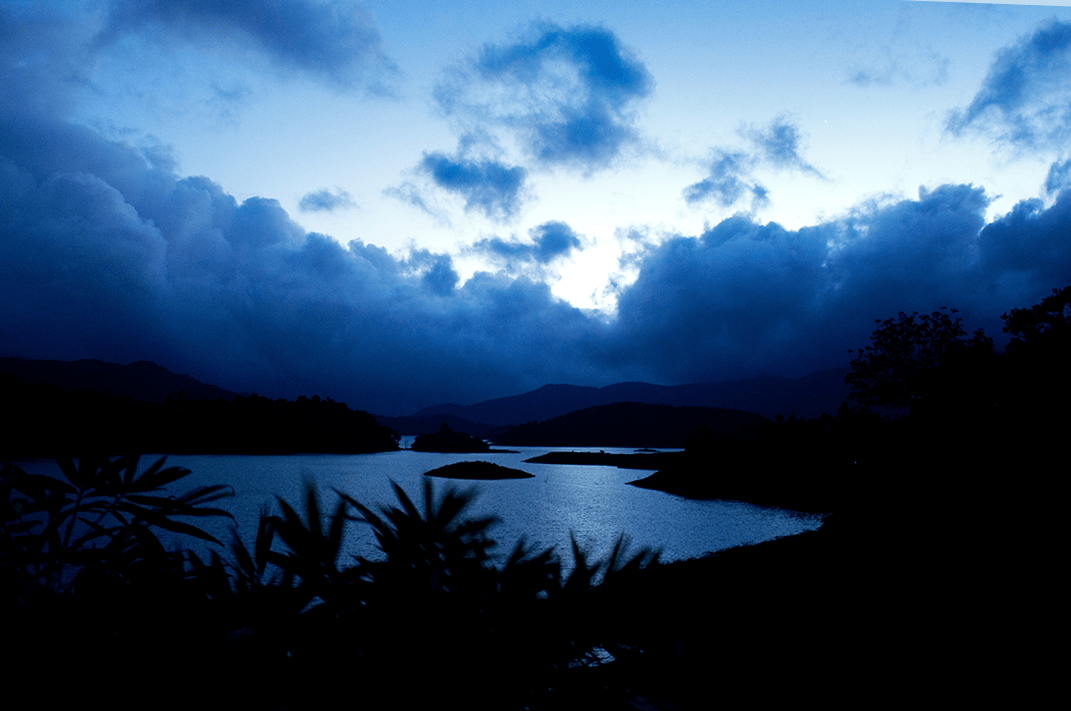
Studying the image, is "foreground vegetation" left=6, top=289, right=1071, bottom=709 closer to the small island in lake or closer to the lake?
the lake

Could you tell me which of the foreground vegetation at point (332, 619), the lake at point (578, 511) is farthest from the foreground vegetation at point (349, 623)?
the lake at point (578, 511)

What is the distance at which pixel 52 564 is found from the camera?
2871mm

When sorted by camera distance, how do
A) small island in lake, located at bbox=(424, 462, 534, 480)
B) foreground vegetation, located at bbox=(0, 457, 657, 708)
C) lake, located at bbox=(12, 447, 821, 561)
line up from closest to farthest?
1. foreground vegetation, located at bbox=(0, 457, 657, 708)
2. lake, located at bbox=(12, 447, 821, 561)
3. small island in lake, located at bbox=(424, 462, 534, 480)

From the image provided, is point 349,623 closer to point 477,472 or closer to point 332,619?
point 332,619

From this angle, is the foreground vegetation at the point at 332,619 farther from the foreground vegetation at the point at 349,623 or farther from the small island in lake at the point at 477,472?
the small island in lake at the point at 477,472

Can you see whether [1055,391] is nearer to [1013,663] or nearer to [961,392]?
[961,392]

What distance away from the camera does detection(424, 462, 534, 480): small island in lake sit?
10000cm

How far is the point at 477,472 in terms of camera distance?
10406 cm

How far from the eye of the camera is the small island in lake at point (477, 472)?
10000 centimetres

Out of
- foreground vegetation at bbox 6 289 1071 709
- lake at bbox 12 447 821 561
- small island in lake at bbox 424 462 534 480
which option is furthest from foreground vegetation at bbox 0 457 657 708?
small island in lake at bbox 424 462 534 480

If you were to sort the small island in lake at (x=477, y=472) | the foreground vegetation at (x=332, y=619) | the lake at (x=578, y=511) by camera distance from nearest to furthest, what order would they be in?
the foreground vegetation at (x=332, y=619) → the lake at (x=578, y=511) → the small island in lake at (x=477, y=472)

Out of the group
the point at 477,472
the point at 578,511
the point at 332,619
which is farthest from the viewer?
the point at 477,472

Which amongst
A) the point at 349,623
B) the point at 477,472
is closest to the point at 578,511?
the point at 477,472

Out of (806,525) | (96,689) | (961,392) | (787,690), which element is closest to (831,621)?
(787,690)
